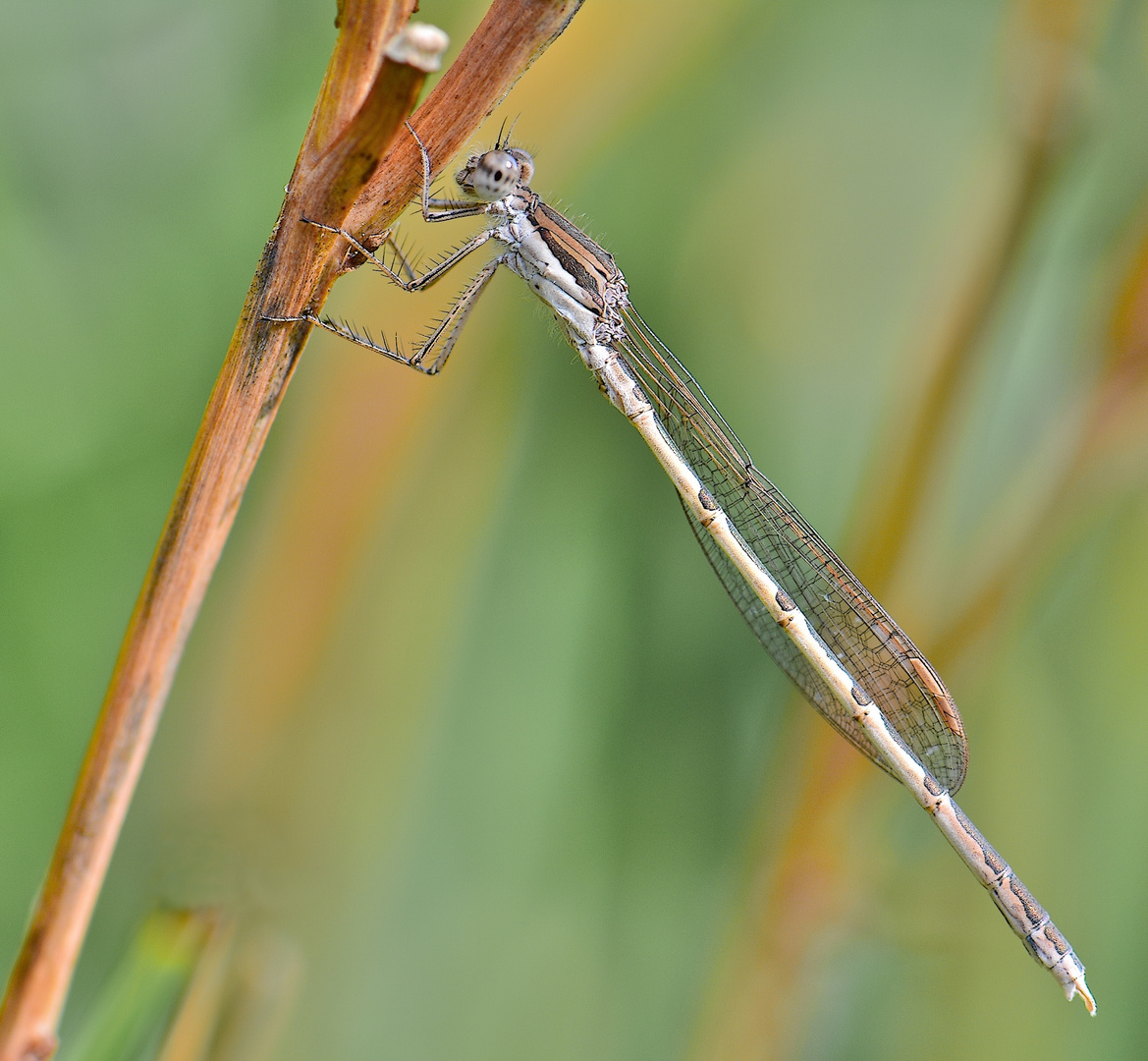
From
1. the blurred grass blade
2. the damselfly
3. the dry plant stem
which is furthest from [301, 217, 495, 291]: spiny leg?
the blurred grass blade

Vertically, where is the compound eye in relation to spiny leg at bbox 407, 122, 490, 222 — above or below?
above

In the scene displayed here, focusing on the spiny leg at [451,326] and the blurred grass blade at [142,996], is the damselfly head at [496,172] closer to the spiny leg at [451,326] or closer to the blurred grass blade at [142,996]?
the spiny leg at [451,326]

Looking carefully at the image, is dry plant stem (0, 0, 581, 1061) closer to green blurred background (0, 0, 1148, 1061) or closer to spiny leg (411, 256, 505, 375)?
green blurred background (0, 0, 1148, 1061)

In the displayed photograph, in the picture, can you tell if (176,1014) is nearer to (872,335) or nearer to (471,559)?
(471,559)

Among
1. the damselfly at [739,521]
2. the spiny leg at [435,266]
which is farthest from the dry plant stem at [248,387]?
the damselfly at [739,521]

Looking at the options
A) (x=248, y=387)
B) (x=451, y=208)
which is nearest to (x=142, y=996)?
(x=248, y=387)

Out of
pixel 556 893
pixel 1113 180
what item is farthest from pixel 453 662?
pixel 1113 180
